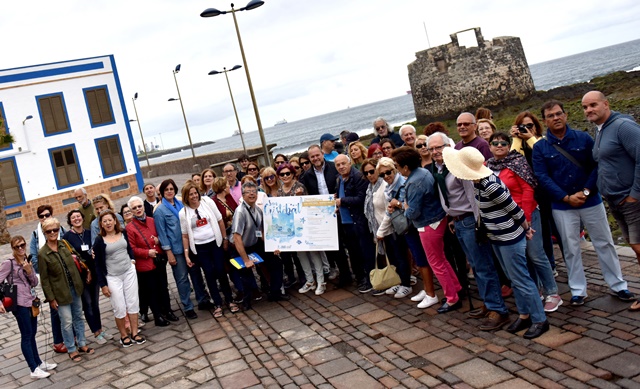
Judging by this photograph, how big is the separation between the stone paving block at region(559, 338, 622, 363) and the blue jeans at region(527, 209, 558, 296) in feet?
2.83

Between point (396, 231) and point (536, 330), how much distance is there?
Result: 208 centimetres

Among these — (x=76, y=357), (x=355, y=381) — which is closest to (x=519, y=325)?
(x=355, y=381)

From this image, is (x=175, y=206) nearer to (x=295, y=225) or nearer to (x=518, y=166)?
(x=295, y=225)

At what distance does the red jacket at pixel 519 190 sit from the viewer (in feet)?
19.5

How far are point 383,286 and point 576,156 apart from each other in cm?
275

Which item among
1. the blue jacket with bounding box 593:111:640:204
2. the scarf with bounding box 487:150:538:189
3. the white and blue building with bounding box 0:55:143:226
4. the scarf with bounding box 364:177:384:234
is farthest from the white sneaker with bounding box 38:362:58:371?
the white and blue building with bounding box 0:55:143:226

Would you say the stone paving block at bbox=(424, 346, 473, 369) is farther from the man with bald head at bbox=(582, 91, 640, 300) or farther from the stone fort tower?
the stone fort tower

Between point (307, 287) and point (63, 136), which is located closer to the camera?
point (307, 287)

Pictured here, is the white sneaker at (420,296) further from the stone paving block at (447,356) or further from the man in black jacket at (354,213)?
the stone paving block at (447,356)

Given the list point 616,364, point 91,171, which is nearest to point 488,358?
point 616,364

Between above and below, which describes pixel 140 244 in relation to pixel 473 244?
above

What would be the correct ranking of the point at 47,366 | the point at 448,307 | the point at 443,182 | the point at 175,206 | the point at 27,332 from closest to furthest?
the point at 443,182, the point at 448,307, the point at 27,332, the point at 47,366, the point at 175,206

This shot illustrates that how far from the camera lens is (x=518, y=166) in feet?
19.8

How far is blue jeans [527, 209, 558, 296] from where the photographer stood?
587 cm
